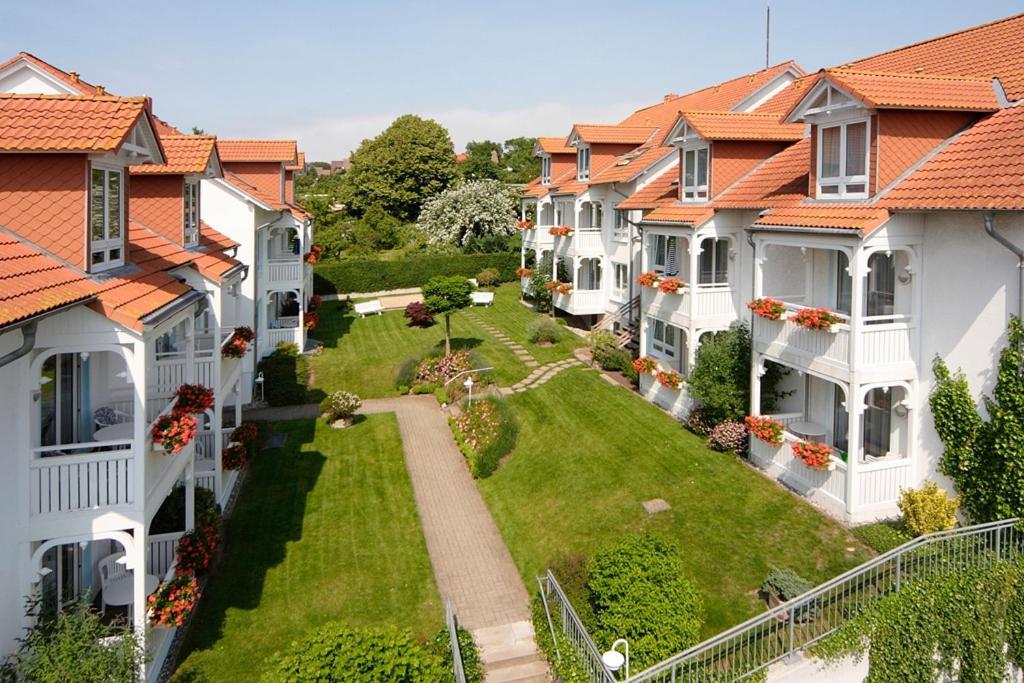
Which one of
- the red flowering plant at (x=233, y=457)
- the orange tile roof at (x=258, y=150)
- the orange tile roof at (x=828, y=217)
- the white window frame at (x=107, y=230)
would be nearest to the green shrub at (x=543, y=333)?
the orange tile roof at (x=258, y=150)

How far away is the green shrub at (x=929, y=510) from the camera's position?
46.1 ft

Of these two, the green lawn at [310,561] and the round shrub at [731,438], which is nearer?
the green lawn at [310,561]

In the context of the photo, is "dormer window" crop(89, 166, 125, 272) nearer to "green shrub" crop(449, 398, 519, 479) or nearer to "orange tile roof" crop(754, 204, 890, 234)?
"green shrub" crop(449, 398, 519, 479)

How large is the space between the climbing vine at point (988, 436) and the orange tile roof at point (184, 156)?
57.1 feet

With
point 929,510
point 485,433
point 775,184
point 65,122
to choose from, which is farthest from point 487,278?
point 65,122

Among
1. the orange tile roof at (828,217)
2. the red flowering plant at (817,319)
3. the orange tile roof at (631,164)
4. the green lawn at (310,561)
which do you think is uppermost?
the orange tile roof at (631,164)

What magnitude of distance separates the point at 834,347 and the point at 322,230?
160 ft

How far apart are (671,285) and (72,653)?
17.6m

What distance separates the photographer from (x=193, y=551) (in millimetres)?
13367

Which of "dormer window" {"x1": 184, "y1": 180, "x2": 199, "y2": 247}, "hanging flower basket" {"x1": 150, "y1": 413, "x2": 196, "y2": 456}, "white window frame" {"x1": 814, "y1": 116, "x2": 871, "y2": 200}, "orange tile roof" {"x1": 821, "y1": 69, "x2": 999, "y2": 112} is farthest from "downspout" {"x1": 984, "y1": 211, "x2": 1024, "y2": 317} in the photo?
"dormer window" {"x1": 184, "y1": 180, "x2": 199, "y2": 247}

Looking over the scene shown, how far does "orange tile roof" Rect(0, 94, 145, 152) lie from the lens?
10.9 meters

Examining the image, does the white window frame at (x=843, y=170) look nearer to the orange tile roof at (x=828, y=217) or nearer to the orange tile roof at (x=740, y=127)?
the orange tile roof at (x=828, y=217)

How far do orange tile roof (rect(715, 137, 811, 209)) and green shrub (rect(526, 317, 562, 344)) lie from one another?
12415 millimetres

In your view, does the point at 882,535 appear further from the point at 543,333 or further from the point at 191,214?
the point at 543,333
